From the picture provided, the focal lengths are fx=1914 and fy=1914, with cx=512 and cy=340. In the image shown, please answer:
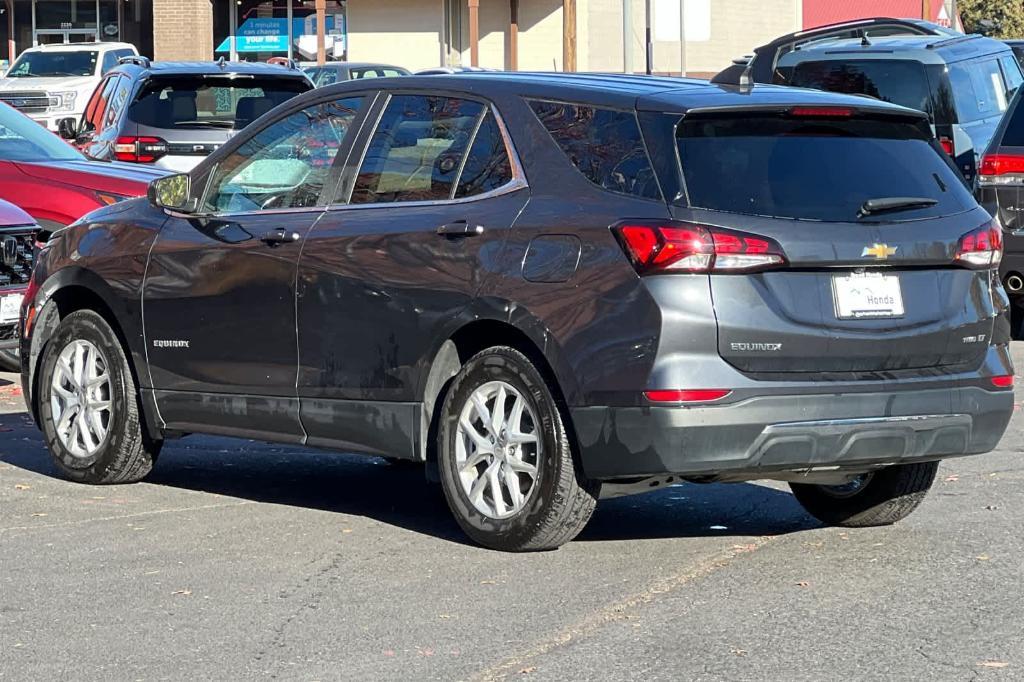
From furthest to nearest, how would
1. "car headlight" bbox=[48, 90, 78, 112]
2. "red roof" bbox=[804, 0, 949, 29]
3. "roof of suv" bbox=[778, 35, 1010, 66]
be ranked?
"red roof" bbox=[804, 0, 949, 29], "car headlight" bbox=[48, 90, 78, 112], "roof of suv" bbox=[778, 35, 1010, 66]

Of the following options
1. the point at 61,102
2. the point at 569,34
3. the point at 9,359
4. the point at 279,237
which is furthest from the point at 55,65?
the point at 279,237

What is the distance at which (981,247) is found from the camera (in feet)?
21.9

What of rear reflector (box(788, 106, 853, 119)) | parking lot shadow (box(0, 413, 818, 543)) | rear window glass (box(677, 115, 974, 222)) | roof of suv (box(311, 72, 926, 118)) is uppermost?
roof of suv (box(311, 72, 926, 118))

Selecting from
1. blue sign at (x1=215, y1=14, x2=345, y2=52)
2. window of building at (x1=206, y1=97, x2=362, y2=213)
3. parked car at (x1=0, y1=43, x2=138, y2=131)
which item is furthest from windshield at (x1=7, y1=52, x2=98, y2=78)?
window of building at (x1=206, y1=97, x2=362, y2=213)

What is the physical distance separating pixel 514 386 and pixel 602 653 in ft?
4.71

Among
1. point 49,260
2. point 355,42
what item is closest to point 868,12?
point 355,42

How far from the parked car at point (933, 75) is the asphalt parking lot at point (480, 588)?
790 centimetres

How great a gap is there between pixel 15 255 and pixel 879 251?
6.51 meters

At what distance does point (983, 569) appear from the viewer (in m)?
6.47

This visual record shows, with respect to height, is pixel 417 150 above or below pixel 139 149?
above

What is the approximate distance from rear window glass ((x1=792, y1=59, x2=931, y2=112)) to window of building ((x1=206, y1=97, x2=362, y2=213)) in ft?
30.3

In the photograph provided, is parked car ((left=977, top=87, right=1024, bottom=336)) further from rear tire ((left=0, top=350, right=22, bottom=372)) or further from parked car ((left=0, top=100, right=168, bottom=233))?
rear tire ((left=0, top=350, right=22, bottom=372))

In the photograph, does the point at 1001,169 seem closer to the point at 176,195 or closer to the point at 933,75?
the point at 933,75

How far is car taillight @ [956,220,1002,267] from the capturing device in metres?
6.61
